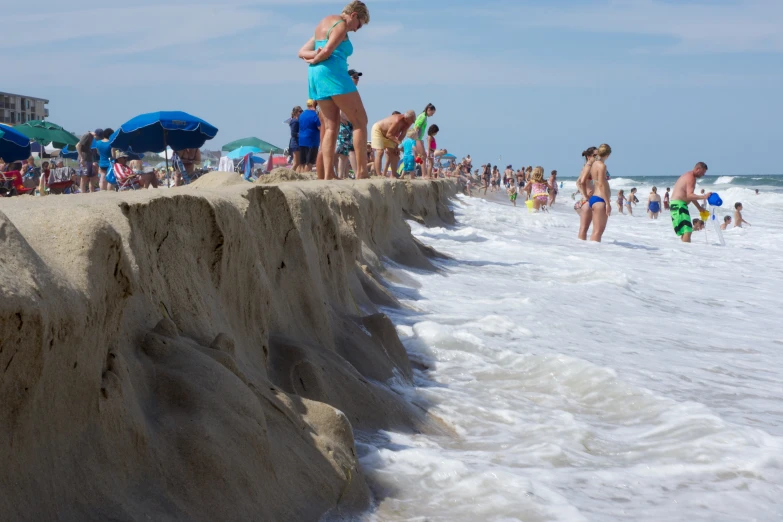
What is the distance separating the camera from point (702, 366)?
17.8 ft

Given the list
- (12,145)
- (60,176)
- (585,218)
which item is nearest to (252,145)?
(60,176)

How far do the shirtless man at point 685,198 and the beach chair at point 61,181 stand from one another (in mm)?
9196

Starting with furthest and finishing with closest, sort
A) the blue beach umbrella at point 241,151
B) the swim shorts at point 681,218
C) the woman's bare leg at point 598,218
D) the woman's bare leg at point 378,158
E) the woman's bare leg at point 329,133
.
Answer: the blue beach umbrella at point 241,151 < the swim shorts at point 681,218 < the woman's bare leg at point 598,218 < the woman's bare leg at point 378,158 < the woman's bare leg at point 329,133

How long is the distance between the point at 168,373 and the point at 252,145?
87.7 feet

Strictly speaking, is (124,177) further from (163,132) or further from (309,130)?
(309,130)

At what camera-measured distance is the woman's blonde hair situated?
7.54m

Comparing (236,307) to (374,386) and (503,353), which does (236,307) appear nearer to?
(374,386)

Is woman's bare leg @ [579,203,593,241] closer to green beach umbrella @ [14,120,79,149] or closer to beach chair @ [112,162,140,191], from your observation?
beach chair @ [112,162,140,191]

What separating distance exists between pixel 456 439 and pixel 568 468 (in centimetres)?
49

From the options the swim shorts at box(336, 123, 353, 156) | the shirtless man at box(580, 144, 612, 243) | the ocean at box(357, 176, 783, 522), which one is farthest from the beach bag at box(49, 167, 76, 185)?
the shirtless man at box(580, 144, 612, 243)

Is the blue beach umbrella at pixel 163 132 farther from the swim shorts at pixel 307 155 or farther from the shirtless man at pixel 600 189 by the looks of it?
the shirtless man at pixel 600 189

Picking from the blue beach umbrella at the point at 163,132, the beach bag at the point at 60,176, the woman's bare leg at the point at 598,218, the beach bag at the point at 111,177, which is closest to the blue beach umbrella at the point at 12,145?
the beach bag at the point at 60,176

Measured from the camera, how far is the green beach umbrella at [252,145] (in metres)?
28.2

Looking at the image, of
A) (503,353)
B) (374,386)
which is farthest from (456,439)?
(503,353)
